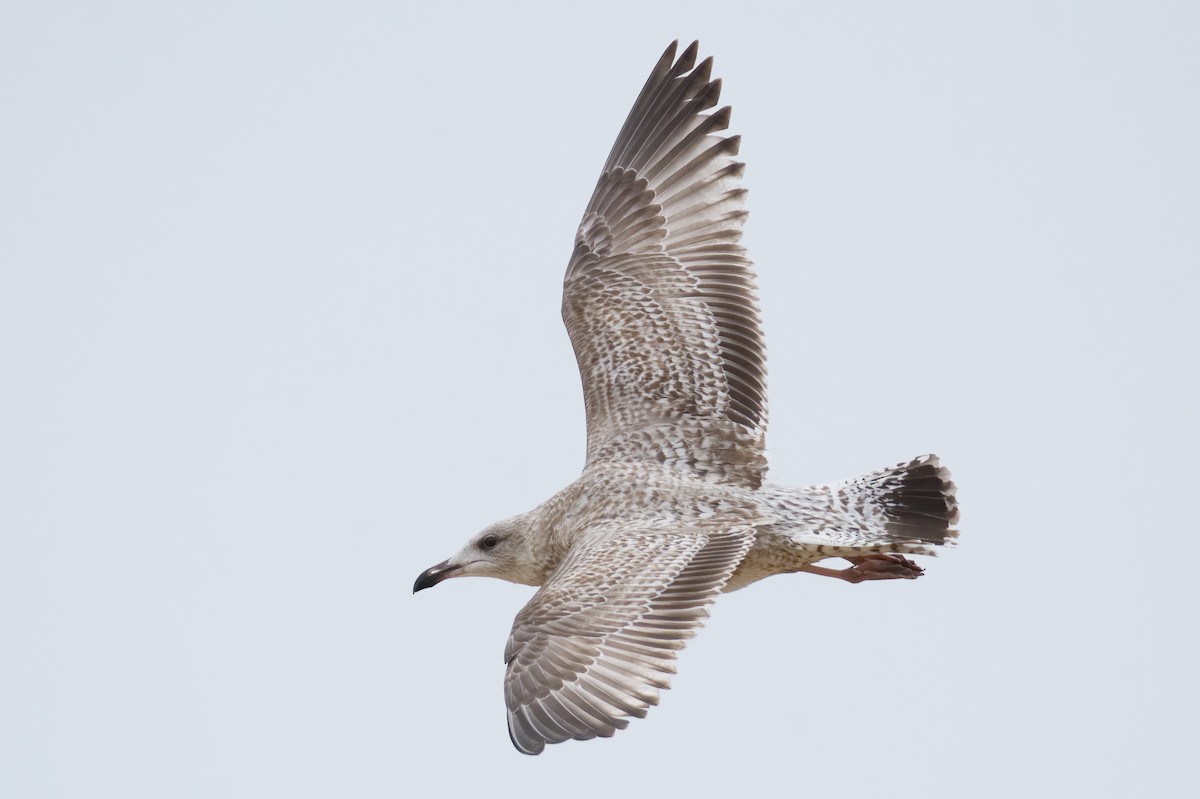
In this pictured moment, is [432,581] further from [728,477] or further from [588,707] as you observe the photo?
[588,707]

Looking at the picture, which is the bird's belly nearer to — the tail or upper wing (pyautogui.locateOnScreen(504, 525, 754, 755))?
upper wing (pyautogui.locateOnScreen(504, 525, 754, 755))

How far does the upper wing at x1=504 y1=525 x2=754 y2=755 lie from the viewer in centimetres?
917

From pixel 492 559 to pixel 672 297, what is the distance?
84.7 inches

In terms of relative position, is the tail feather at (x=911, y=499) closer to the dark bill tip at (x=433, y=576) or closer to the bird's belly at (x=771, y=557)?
the bird's belly at (x=771, y=557)

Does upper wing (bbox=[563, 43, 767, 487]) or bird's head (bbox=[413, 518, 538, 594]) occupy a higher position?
upper wing (bbox=[563, 43, 767, 487])

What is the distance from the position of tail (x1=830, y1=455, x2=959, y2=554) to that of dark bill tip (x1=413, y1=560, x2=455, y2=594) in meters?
2.73

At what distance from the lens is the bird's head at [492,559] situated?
1157cm

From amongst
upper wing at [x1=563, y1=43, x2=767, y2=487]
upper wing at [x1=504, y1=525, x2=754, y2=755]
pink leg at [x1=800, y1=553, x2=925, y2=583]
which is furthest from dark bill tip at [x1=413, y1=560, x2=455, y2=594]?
pink leg at [x1=800, y1=553, x2=925, y2=583]

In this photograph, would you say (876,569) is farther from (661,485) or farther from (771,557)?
(661,485)

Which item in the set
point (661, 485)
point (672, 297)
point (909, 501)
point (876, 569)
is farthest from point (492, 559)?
point (909, 501)

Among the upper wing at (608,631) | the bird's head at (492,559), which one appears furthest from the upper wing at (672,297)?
the upper wing at (608,631)

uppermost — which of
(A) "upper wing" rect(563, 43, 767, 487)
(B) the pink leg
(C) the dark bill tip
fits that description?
(A) "upper wing" rect(563, 43, 767, 487)

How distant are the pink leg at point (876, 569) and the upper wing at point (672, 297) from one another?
0.79m

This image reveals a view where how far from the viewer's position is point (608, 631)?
9555 millimetres
